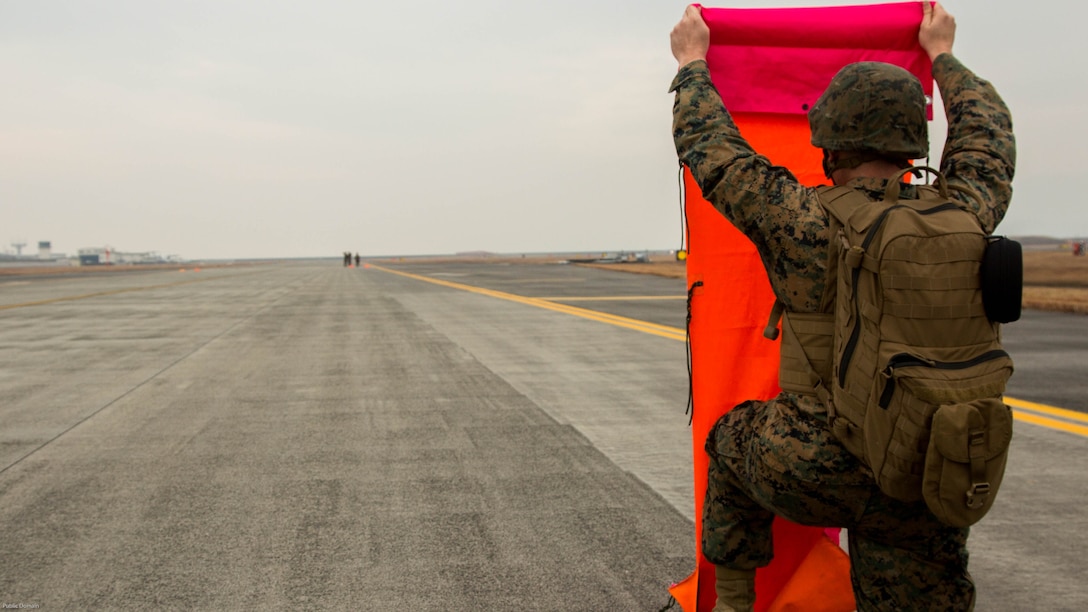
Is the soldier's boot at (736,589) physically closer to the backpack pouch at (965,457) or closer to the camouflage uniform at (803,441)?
the camouflage uniform at (803,441)

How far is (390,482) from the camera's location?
4793mm

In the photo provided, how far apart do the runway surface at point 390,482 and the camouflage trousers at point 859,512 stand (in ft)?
3.73

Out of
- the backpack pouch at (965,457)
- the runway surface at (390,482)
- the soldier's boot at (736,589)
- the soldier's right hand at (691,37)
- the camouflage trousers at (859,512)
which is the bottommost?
the runway surface at (390,482)

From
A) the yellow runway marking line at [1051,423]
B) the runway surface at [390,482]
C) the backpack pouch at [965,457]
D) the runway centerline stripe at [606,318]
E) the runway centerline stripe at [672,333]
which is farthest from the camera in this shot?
the runway centerline stripe at [606,318]

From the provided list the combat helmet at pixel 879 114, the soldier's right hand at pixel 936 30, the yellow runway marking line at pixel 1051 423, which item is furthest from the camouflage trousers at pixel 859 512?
A: the yellow runway marking line at pixel 1051 423

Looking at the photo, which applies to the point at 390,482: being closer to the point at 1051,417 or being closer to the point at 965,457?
the point at 965,457

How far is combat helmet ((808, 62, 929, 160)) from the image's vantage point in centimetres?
209

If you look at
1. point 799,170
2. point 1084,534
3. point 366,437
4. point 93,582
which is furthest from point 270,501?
point 1084,534

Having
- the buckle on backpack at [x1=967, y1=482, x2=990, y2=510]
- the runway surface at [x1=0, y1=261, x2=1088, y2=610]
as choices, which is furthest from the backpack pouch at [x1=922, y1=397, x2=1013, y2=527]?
the runway surface at [x1=0, y1=261, x2=1088, y2=610]

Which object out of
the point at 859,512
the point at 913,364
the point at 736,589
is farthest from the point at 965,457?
the point at 736,589

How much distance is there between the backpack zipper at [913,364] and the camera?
70.9 inches

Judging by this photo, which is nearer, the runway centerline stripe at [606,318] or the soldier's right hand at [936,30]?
the soldier's right hand at [936,30]

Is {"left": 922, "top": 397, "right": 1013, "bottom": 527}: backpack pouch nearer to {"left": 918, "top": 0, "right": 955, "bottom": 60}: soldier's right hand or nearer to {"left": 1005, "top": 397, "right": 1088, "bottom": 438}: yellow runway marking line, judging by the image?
{"left": 918, "top": 0, "right": 955, "bottom": 60}: soldier's right hand

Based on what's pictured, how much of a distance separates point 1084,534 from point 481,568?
3095 millimetres
